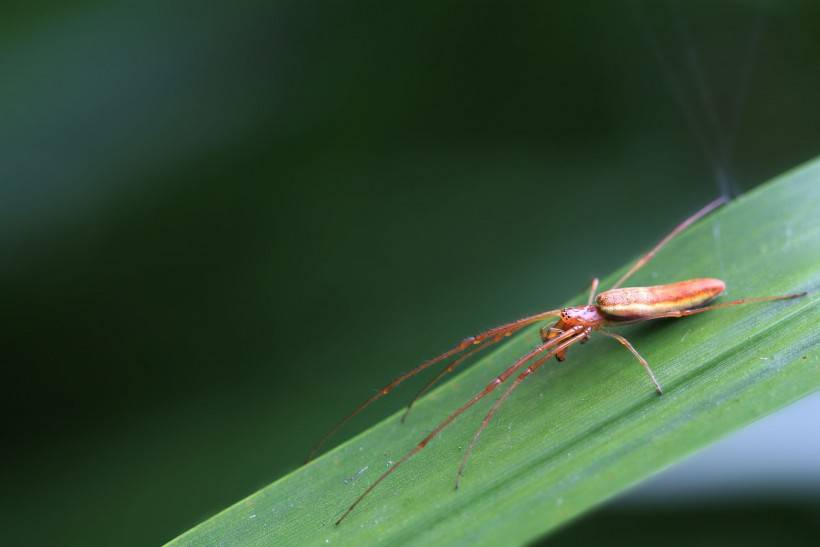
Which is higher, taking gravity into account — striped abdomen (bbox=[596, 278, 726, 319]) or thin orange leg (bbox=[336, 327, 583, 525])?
thin orange leg (bbox=[336, 327, 583, 525])

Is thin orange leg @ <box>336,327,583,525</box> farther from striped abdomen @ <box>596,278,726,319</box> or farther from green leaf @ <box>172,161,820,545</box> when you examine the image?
striped abdomen @ <box>596,278,726,319</box>

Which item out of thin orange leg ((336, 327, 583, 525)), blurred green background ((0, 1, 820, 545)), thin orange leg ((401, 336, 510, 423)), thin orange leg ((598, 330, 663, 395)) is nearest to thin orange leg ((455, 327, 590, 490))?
thin orange leg ((336, 327, 583, 525))

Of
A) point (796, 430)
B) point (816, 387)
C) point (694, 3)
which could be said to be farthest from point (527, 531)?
point (694, 3)

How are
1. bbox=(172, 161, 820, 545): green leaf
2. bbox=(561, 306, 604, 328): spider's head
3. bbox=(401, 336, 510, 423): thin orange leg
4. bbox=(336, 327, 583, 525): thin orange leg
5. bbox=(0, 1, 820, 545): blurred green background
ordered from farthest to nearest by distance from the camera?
1. bbox=(0, 1, 820, 545): blurred green background
2. bbox=(561, 306, 604, 328): spider's head
3. bbox=(401, 336, 510, 423): thin orange leg
4. bbox=(336, 327, 583, 525): thin orange leg
5. bbox=(172, 161, 820, 545): green leaf

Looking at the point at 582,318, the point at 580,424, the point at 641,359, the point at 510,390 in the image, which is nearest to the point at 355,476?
the point at 510,390

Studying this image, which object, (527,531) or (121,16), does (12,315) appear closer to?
(121,16)

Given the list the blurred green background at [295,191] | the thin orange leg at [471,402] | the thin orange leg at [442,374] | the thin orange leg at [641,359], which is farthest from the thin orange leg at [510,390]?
the blurred green background at [295,191]

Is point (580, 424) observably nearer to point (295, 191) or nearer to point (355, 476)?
point (355, 476)
